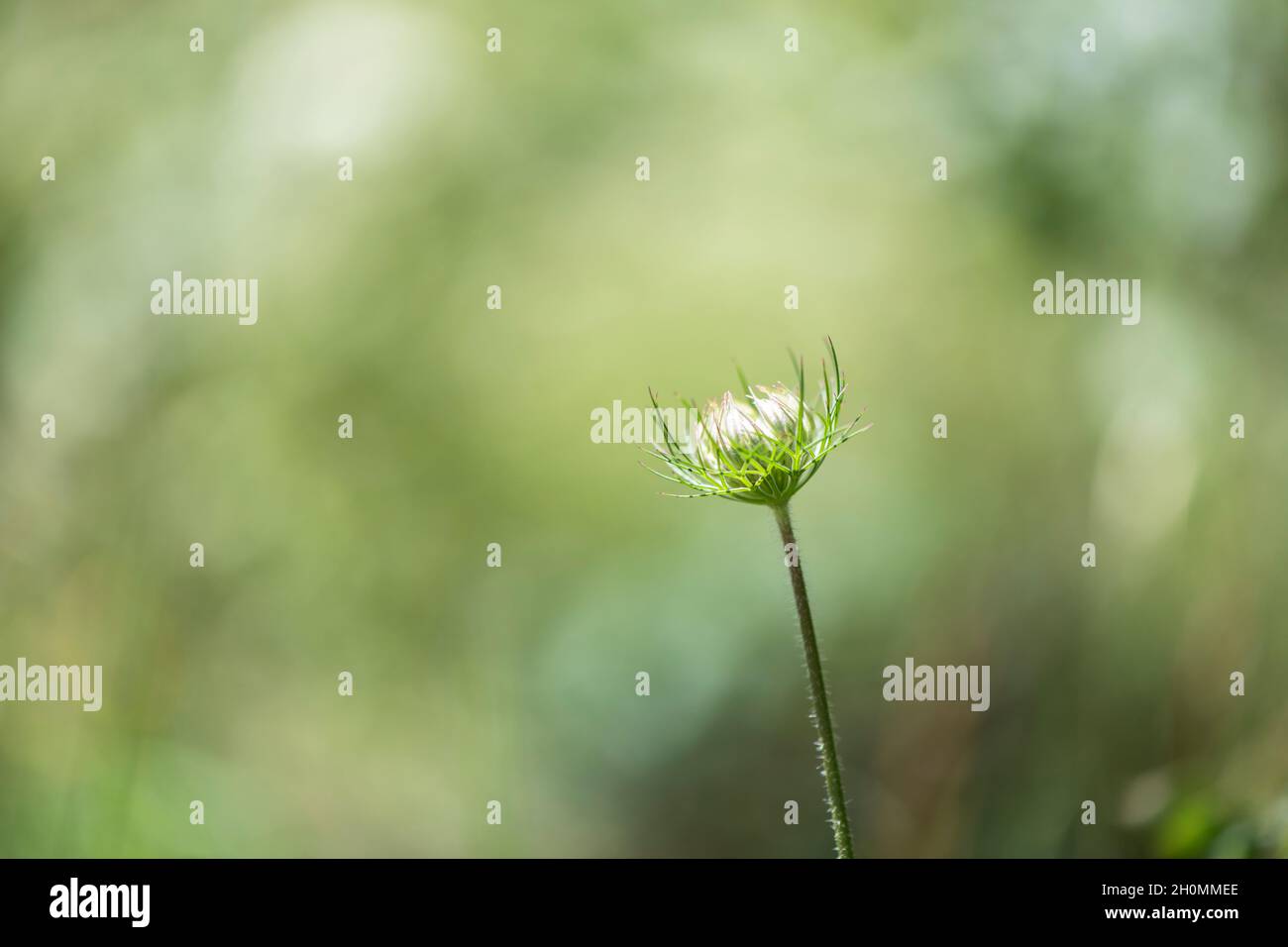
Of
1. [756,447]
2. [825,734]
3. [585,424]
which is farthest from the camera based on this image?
[585,424]

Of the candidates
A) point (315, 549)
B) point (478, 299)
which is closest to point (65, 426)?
point (315, 549)

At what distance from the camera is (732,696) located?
4906mm

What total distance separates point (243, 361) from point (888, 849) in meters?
3.92

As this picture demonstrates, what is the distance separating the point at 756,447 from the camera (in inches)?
70.0

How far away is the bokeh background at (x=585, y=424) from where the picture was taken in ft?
13.3

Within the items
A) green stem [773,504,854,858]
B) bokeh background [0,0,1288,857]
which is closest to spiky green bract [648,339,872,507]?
green stem [773,504,854,858]

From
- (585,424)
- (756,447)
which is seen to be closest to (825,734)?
(756,447)

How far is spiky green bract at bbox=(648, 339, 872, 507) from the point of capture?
1742 mm

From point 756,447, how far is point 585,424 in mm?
3860

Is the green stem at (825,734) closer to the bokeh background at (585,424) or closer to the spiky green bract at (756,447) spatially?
the spiky green bract at (756,447)

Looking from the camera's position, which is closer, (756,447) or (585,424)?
(756,447)

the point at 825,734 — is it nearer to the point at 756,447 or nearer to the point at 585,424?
the point at 756,447

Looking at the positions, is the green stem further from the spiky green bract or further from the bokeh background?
the bokeh background
